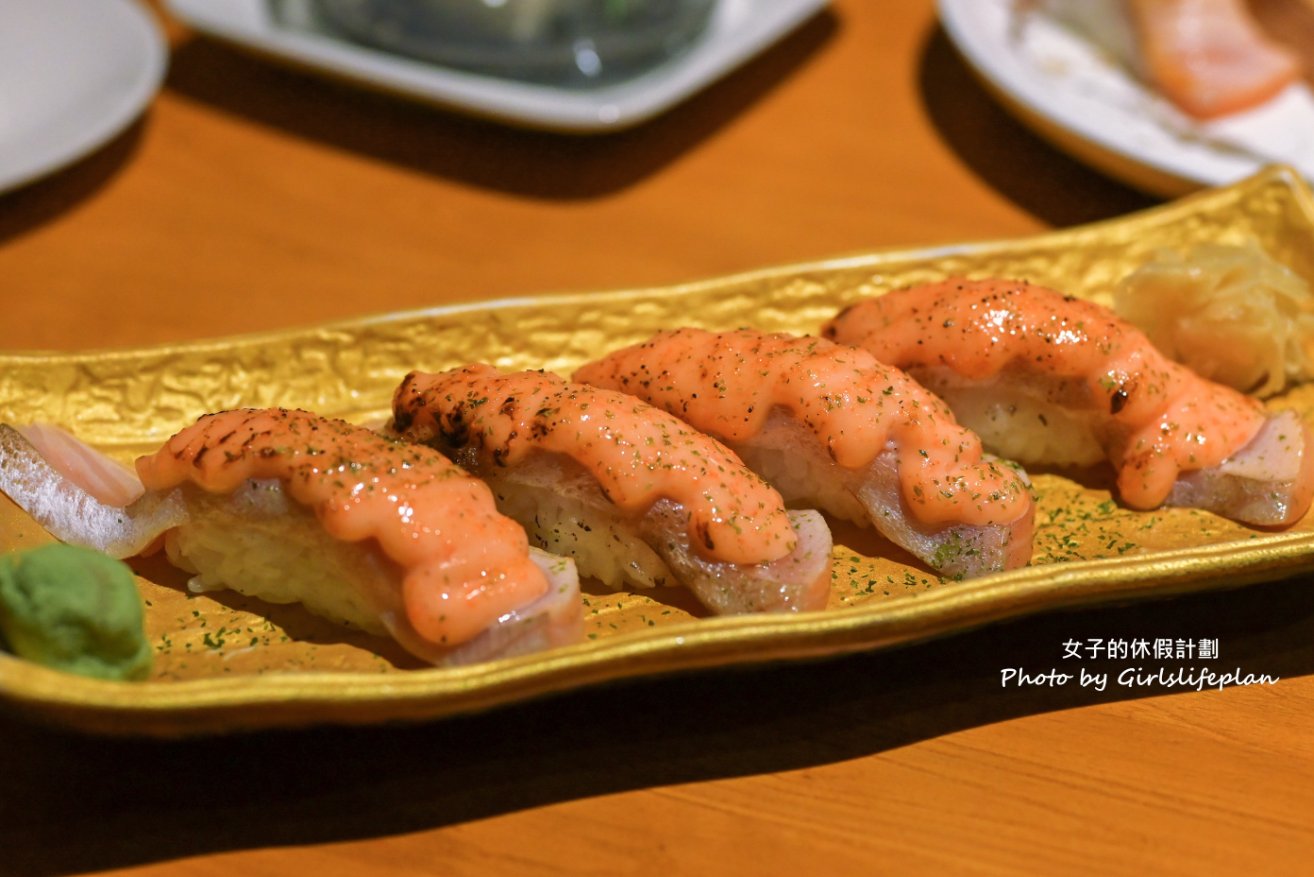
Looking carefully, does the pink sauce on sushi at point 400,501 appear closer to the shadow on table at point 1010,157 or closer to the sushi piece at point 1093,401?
the sushi piece at point 1093,401

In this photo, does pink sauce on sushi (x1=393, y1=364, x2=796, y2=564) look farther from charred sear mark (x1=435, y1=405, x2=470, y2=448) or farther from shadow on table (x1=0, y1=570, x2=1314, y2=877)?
shadow on table (x1=0, y1=570, x2=1314, y2=877)

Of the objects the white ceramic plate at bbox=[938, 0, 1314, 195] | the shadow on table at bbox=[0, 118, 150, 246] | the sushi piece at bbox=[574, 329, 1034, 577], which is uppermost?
the white ceramic plate at bbox=[938, 0, 1314, 195]

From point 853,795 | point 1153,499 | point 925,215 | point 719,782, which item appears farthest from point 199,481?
point 925,215

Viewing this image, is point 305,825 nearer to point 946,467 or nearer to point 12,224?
point 946,467

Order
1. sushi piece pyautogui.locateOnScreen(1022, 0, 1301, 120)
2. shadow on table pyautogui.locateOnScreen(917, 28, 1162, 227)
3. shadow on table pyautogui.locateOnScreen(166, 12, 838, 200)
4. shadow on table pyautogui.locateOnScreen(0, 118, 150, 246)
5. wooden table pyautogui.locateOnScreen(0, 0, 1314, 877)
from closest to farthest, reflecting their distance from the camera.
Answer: wooden table pyautogui.locateOnScreen(0, 0, 1314, 877) < shadow on table pyautogui.locateOnScreen(0, 118, 150, 246) < shadow on table pyautogui.locateOnScreen(917, 28, 1162, 227) < shadow on table pyautogui.locateOnScreen(166, 12, 838, 200) < sushi piece pyautogui.locateOnScreen(1022, 0, 1301, 120)

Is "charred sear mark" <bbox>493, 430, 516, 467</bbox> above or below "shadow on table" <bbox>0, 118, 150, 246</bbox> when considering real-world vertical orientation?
above

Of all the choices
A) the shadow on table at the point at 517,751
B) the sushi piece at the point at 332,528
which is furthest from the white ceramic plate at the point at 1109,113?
the sushi piece at the point at 332,528

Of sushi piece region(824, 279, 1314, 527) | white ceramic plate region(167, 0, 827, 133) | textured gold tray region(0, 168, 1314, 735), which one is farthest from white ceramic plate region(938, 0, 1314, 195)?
sushi piece region(824, 279, 1314, 527)
